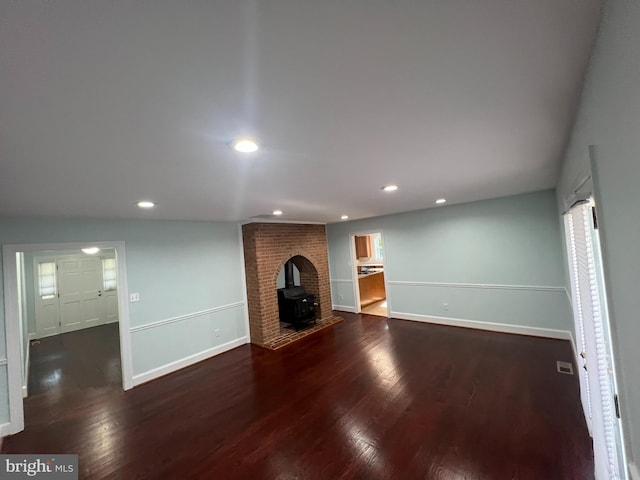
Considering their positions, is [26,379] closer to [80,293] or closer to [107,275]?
[80,293]

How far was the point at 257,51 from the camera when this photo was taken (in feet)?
2.40

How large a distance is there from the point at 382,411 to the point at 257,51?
119 inches

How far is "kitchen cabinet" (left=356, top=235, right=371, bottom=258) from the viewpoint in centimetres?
793

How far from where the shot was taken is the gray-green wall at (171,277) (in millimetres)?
3264

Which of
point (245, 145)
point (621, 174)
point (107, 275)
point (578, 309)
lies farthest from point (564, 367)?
point (107, 275)

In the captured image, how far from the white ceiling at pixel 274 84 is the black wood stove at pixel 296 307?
3.97 meters

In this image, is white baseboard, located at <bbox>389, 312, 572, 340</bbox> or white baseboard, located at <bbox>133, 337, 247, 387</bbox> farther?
white baseboard, located at <bbox>389, 312, 572, 340</bbox>

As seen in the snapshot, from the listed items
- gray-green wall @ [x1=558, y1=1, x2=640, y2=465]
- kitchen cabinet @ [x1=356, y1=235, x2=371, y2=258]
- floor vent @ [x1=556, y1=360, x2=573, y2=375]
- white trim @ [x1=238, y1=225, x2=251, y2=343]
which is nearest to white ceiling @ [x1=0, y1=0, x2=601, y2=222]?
gray-green wall @ [x1=558, y1=1, x2=640, y2=465]

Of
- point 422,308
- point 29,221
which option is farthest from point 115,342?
point 422,308

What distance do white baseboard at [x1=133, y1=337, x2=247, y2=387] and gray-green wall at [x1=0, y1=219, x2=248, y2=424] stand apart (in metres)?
0.03

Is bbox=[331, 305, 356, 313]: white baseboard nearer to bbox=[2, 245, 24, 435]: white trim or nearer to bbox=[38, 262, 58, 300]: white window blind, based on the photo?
bbox=[2, 245, 24, 435]: white trim

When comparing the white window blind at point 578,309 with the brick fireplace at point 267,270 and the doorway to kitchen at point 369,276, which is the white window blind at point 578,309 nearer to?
the doorway to kitchen at point 369,276

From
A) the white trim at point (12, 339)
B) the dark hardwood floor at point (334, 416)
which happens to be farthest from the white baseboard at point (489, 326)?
the white trim at point (12, 339)

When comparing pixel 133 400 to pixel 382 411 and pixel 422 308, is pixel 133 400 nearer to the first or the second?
pixel 382 411
